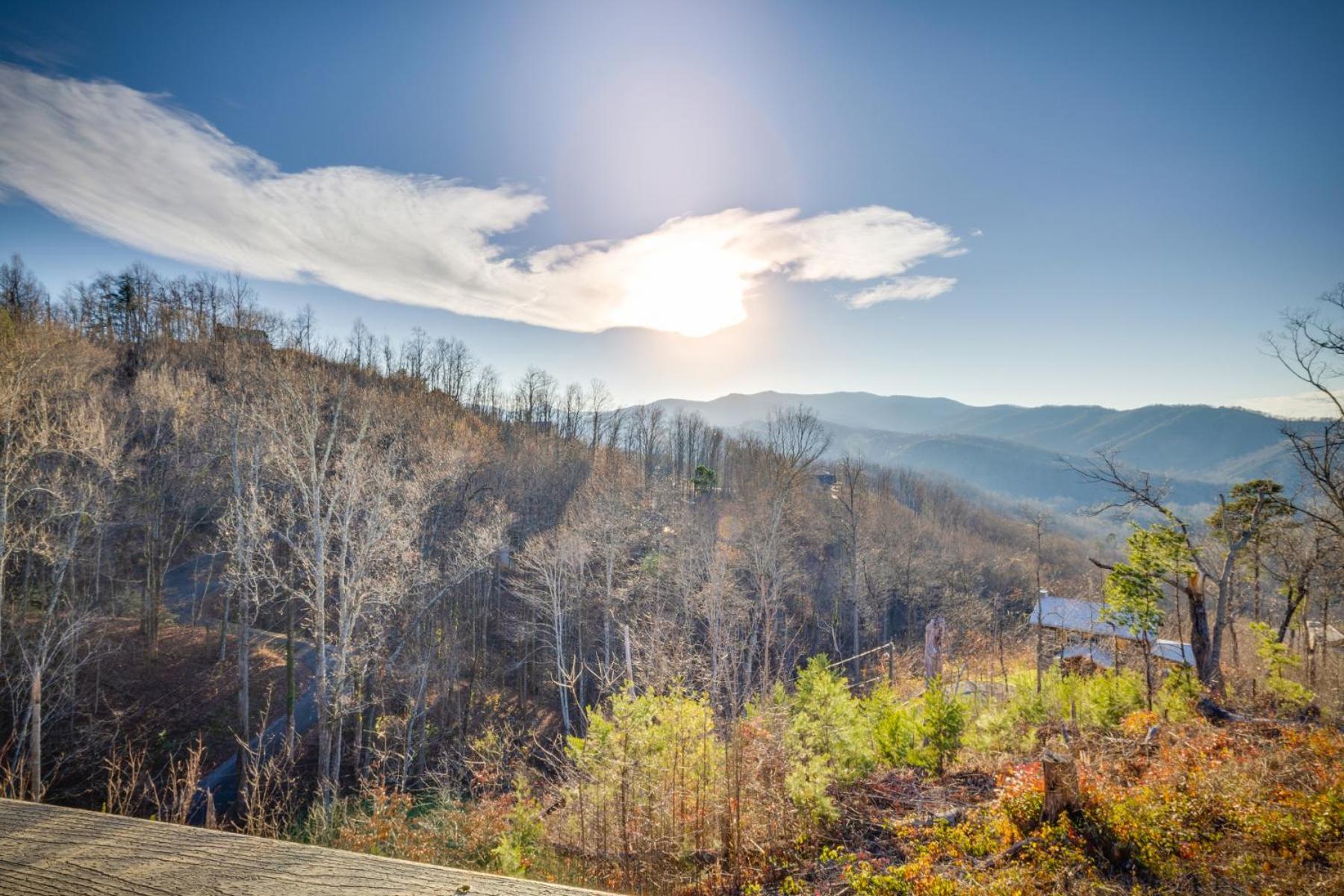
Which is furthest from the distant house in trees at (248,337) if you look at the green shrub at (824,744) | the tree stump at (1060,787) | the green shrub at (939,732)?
the tree stump at (1060,787)

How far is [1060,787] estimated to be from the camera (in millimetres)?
4789

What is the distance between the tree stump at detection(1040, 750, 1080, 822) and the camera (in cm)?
474

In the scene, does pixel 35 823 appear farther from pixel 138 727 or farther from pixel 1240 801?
pixel 138 727

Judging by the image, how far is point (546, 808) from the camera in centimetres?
787

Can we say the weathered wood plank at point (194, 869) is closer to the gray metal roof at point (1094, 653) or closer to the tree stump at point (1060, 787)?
the tree stump at point (1060, 787)

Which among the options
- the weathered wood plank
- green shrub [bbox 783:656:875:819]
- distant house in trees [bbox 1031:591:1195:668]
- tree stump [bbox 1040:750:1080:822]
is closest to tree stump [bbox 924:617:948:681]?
green shrub [bbox 783:656:875:819]

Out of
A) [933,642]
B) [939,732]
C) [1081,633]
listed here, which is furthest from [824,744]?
[1081,633]

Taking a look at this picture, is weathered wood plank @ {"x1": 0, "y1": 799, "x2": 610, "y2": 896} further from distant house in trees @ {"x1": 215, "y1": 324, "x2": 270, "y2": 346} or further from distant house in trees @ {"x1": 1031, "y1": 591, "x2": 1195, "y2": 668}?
distant house in trees @ {"x1": 215, "y1": 324, "x2": 270, "y2": 346}

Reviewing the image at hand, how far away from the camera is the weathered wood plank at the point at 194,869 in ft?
3.05

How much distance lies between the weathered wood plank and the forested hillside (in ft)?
14.7

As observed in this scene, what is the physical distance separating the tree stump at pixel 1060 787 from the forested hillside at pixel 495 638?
295mm

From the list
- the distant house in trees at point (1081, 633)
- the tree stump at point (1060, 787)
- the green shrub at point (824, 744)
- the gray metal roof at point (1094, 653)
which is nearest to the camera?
the tree stump at point (1060, 787)

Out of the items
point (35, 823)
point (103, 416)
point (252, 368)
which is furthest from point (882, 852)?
point (103, 416)

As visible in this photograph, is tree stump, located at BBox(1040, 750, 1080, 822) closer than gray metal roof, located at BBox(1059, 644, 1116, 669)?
Yes
